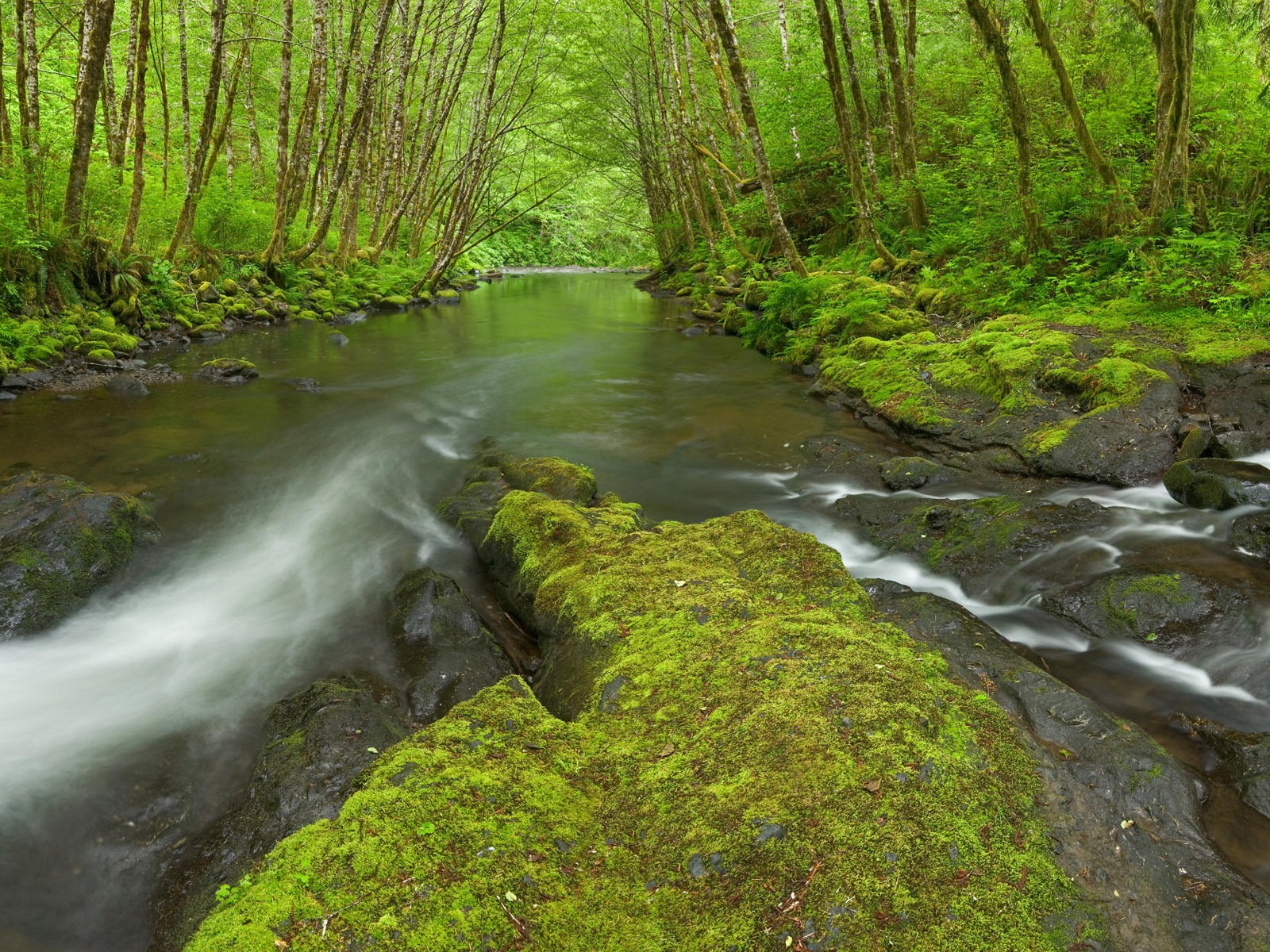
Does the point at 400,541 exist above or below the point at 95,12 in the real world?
below

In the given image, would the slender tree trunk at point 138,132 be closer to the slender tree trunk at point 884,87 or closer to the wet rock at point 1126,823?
the slender tree trunk at point 884,87

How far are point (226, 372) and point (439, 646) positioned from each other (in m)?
9.30

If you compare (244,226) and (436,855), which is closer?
(436,855)

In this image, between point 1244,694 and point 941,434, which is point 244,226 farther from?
point 1244,694

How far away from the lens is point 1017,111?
10328mm

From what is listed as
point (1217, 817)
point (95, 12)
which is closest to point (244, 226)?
point (95, 12)

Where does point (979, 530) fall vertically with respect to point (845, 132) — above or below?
below

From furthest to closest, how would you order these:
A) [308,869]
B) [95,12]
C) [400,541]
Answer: [95,12]
[400,541]
[308,869]

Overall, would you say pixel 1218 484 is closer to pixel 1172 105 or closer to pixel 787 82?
pixel 1172 105

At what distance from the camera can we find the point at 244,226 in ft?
58.9

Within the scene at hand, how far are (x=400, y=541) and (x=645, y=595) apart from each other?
10.9 ft

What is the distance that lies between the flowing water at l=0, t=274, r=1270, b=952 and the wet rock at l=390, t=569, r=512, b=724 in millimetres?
228

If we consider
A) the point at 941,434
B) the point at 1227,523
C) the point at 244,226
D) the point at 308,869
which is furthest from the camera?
the point at 244,226

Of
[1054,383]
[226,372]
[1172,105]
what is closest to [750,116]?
[1172,105]
